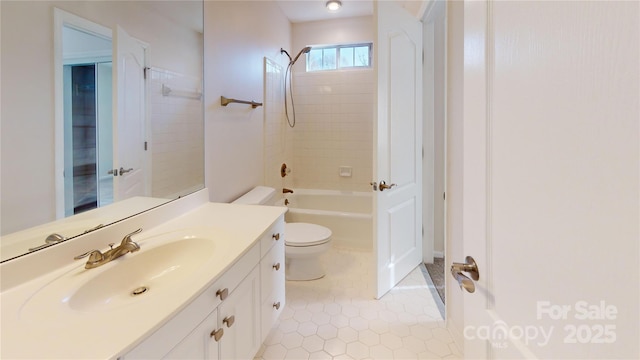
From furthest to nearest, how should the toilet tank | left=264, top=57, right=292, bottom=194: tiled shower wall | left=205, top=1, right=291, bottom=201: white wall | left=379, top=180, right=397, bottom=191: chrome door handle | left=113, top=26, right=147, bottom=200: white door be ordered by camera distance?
left=264, top=57, right=292, bottom=194: tiled shower wall
the toilet tank
left=379, top=180, right=397, bottom=191: chrome door handle
left=205, top=1, right=291, bottom=201: white wall
left=113, top=26, right=147, bottom=200: white door

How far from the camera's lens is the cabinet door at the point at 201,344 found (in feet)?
2.77

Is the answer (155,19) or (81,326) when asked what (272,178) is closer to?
(155,19)

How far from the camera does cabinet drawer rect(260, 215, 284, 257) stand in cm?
143

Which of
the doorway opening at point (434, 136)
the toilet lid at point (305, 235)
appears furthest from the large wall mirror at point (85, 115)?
the doorway opening at point (434, 136)

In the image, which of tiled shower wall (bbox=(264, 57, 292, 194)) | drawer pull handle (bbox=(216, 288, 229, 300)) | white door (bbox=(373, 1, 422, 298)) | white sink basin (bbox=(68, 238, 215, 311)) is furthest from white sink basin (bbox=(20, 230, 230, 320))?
tiled shower wall (bbox=(264, 57, 292, 194))

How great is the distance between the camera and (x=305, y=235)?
2469 mm

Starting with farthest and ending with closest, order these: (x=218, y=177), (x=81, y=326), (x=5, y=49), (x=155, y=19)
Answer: (x=218, y=177)
(x=155, y=19)
(x=5, y=49)
(x=81, y=326)

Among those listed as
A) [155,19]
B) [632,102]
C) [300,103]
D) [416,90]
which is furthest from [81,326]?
[300,103]

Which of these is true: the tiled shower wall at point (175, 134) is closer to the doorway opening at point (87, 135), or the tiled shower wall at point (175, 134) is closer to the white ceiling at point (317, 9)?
the doorway opening at point (87, 135)

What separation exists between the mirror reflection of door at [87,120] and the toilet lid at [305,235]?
1.40 m

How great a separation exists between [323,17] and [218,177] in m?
2.46

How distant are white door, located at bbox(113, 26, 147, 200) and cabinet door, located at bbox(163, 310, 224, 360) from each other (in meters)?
0.66

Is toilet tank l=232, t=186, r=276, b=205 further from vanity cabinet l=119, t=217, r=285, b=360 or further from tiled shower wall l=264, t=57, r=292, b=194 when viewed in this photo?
vanity cabinet l=119, t=217, r=285, b=360

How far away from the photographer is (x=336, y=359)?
1.60 metres
